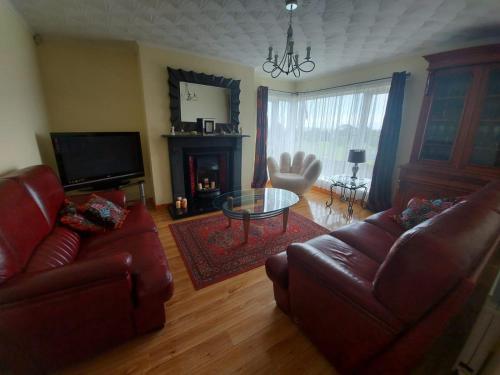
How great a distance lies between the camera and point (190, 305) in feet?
5.36

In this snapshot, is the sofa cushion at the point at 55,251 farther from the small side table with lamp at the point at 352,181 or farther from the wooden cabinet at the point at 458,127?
the wooden cabinet at the point at 458,127

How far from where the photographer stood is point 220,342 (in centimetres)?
136

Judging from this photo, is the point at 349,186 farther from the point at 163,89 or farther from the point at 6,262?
the point at 6,262

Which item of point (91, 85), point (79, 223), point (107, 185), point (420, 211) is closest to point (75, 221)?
point (79, 223)

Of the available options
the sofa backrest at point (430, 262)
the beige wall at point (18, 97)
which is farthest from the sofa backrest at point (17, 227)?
the sofa backrest at point (430, 262)

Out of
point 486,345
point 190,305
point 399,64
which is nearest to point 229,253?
point 190,305

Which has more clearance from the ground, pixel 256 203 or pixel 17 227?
pixel 17 227

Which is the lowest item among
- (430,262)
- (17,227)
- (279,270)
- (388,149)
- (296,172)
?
(279,270)

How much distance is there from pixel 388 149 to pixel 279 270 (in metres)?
2.94

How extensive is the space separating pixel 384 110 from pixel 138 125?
12.9 feet

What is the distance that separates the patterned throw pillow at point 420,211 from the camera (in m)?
1.80

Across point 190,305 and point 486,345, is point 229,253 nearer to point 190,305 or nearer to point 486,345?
point 190,305

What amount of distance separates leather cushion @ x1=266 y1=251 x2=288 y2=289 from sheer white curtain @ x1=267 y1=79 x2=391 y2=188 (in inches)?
120

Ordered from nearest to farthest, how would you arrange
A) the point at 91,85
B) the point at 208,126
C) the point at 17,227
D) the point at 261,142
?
the point at 17,227 → the point at 91,85 → the point at 208,126 → the point at 261,142
